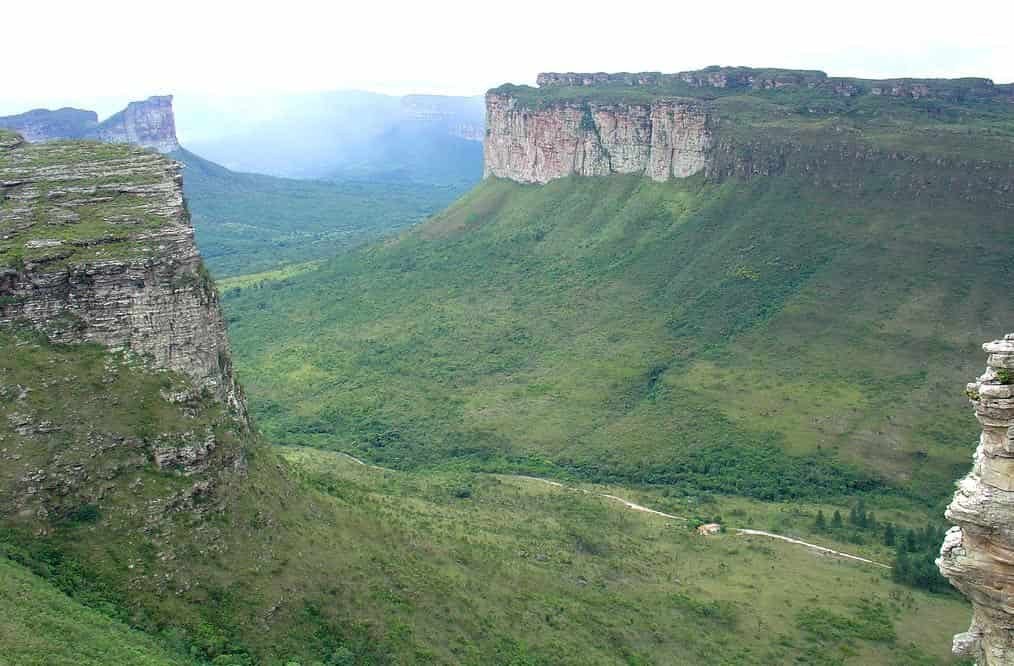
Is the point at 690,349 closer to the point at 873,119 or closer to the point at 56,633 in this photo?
the point at 873,119

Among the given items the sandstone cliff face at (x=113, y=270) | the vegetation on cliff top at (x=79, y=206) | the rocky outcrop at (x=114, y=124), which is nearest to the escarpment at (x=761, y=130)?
the vegetation on cliff top at (x=79, y=206)

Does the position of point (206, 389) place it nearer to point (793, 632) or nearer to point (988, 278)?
point (793, 632)

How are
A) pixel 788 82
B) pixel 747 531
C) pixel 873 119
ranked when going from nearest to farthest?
1. pixel 747 531
2. pixel 873 119
3. pixel 788 82

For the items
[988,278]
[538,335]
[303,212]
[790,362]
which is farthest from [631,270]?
[303,212]

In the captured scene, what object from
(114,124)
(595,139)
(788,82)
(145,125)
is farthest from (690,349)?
(145,125)

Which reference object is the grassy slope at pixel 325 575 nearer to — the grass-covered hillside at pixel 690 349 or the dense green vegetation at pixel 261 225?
the grass-covered hillside at pixel 690 349

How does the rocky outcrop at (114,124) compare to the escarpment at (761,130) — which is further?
the rocky outcrop at (114,124)

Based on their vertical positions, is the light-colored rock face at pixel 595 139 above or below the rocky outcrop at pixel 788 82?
below
